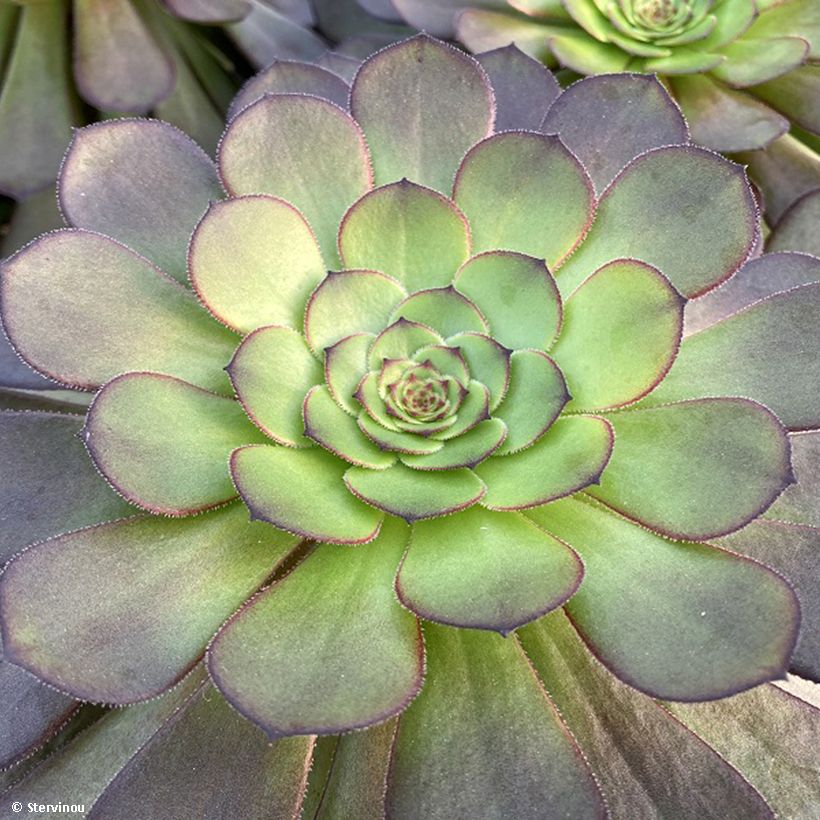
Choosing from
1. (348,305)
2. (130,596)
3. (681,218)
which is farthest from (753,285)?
(130,596)

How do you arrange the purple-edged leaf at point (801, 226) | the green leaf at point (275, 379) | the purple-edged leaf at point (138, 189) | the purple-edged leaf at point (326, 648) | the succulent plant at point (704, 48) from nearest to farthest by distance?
the purple-edged leaf at point (326, 648), the green leaf at point (275, 379), the purple-edged leaf at point (138, 189), the purple-edged leaf at point (801, 226), the succulent plant at point (704, 48)

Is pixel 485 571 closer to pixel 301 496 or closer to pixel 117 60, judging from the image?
pixel 301 496

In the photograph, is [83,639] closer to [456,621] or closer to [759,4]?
[456,621]

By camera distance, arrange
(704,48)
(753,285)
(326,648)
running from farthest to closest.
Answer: (704,48) → (753,285) → (326,648)

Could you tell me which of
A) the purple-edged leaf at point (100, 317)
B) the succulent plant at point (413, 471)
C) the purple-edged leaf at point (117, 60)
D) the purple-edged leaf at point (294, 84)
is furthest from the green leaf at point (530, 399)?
the purple-edged leaf at point (117, 60)

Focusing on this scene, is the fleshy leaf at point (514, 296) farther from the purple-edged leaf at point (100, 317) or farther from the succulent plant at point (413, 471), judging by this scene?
the purple-edged leaf at point (100, 317)
